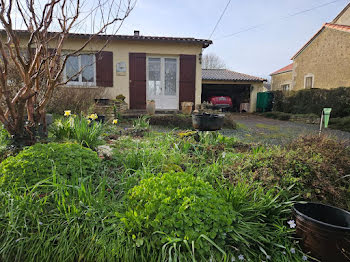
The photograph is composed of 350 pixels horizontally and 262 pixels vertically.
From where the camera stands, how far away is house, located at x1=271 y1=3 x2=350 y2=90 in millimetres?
11711

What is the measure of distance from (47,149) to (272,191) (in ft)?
6.35

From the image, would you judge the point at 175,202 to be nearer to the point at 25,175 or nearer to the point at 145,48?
the point at 25,175

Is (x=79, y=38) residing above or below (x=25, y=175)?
above

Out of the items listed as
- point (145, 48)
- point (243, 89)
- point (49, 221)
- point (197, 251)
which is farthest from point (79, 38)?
point (243, 89)

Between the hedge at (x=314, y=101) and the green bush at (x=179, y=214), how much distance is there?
10.6 m

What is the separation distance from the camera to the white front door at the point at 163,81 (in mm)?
9430

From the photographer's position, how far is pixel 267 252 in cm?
137

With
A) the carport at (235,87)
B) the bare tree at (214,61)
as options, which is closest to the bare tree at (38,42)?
the carport at (235,87)

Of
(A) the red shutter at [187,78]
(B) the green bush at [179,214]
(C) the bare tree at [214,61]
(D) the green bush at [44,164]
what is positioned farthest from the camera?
(C) the bare tree at [214,61]

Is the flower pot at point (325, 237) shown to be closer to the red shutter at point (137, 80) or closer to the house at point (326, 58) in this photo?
the red shutter at point (137, 80)

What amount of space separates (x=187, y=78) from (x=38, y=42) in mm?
7116

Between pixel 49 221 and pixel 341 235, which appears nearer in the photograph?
pixel 341 235

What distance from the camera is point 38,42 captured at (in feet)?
8.73

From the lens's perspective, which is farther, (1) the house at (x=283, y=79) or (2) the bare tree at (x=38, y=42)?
(1) the house at (x=283, y=79)
